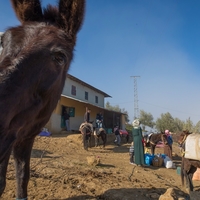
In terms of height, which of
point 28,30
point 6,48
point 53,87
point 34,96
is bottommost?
point 34,96

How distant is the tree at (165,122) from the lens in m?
47.6

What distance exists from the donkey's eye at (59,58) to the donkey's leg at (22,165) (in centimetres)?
158

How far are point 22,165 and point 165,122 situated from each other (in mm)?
48754

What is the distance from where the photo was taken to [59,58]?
2123 millimetres

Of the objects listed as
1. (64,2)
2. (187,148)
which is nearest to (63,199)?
(64,2)

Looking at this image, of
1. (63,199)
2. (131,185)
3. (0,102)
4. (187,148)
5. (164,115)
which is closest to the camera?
(0,102)

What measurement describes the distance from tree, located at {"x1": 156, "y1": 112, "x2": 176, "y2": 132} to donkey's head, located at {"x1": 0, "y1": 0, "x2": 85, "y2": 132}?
4729 cm

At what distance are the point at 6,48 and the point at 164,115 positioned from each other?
5169 centimetres

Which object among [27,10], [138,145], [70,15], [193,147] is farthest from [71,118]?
[70,15]

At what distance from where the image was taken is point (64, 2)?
8.20 feet

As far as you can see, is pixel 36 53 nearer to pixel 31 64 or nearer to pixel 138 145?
pixel 31 64

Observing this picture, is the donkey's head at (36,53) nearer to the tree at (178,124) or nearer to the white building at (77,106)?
the white building at (77,106)

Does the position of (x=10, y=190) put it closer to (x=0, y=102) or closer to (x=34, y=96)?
(x=34, y=96)

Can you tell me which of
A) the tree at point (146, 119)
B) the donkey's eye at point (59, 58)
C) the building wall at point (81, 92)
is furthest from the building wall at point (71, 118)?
the tree at point (146, 119)
